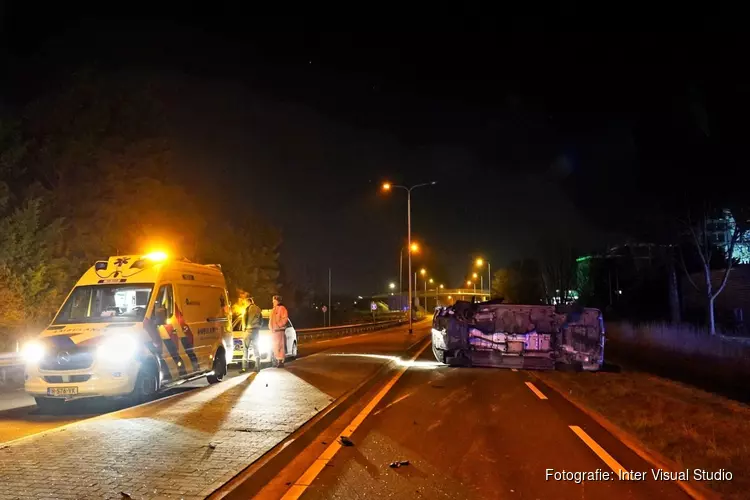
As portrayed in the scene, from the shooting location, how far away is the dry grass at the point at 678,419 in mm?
6974

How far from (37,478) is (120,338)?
17.3ft

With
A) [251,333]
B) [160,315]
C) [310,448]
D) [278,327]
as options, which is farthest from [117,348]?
[251,333]

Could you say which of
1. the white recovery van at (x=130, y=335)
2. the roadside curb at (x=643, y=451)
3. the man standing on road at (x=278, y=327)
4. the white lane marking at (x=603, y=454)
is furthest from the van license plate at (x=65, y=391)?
the roadside curb at (x=643, y=451)

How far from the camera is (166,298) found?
12.5m

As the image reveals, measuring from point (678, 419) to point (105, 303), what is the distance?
35.6 ft

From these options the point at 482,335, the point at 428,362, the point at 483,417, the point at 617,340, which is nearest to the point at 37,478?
the point at 483,417

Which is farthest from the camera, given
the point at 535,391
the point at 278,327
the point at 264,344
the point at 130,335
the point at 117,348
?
the point at 264,344

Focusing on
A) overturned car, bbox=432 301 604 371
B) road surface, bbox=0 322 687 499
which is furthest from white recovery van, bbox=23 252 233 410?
overturned car, bbox=432 301 604 371

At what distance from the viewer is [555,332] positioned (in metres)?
16.6

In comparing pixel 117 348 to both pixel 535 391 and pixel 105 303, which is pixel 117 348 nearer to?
pixel 105 303

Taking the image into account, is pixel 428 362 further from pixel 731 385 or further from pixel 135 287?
pixel 135 287

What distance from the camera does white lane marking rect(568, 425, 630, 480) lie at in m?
6.76

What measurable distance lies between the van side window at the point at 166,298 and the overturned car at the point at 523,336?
801cm

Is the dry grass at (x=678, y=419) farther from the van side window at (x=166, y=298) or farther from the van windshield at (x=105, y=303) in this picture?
the van windshield at (x=105, y=303)
